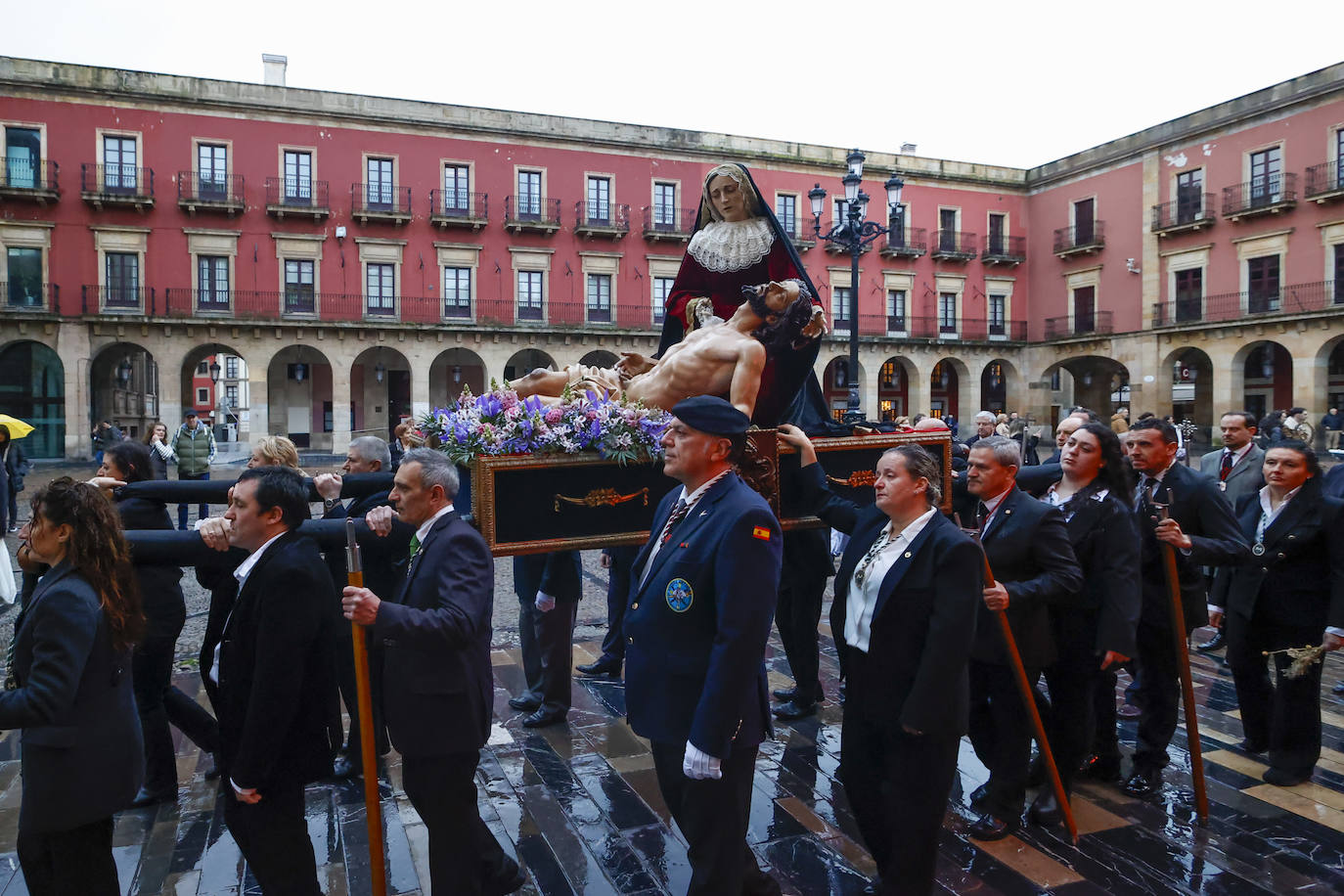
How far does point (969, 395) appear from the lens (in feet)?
116

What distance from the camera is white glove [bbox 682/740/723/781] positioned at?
7.99ft

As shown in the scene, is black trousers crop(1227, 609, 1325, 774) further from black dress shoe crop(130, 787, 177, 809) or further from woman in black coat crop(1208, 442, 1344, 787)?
black dress shoe crop(130, 787, 177, 809)

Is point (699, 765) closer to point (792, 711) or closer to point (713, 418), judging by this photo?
point (713, 418)

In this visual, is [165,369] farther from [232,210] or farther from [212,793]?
[212,793]

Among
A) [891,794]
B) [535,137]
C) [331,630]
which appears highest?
[535,137]

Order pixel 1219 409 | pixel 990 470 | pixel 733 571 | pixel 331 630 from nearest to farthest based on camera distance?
pixel 733 571, pixel 331 630, pixel 990 470, pixel 1219 409

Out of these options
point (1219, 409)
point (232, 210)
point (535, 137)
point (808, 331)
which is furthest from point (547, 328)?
point (808, 331)

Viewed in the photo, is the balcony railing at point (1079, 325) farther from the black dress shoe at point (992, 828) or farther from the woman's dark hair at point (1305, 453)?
the black dress shoe at point (992, 828)

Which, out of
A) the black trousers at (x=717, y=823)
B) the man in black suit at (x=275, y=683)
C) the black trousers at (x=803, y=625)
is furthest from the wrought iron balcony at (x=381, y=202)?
the black trousers at (x=717, y=823)

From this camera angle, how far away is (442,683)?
8.96 feet

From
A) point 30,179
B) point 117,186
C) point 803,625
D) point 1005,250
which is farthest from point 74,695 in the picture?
point 1005,250

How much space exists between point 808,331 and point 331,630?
2595mm

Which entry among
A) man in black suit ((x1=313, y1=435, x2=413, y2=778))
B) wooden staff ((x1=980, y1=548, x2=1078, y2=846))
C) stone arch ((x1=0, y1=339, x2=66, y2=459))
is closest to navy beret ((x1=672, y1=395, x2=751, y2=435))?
wooden staff ((x1=980, y1=548, x2=1078, y2=846))

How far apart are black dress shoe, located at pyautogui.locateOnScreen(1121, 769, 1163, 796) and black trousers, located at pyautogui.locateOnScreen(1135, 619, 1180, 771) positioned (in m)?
0.02
